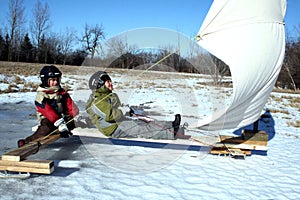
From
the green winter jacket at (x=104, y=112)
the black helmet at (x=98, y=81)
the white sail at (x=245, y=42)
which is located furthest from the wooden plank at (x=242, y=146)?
the black helmet at (x=98, y=81)

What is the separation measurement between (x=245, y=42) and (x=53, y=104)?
3.13 m

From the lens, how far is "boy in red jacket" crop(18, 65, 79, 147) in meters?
4.02

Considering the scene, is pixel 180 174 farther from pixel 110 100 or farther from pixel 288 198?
pixel 110 100

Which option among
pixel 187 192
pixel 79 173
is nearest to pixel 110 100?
pixel 79 173

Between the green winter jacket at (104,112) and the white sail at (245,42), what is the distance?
4.90ft

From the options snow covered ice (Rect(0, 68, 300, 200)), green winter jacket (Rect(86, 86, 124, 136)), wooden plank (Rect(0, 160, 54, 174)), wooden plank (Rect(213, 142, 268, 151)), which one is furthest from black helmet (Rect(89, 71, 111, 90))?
wooden plank (Rect(213, 142, 268, 151))

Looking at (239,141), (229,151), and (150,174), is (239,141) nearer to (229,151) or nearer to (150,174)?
(229,151)

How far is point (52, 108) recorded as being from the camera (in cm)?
425

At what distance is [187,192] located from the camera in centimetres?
322

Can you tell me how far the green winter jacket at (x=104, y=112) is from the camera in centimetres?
422

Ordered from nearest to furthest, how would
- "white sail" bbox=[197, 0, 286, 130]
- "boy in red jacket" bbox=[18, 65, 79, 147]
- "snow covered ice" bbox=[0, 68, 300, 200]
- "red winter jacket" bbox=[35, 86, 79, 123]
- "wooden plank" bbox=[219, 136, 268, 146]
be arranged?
"snow covered ice" bbox=[0, 68, 300, 200] → "white sail" bbox=[197, 0, 286, 130] → "boy in red jacket" bbox=[18, 65, 79, 147] → "red winter jacket" bbox=[35, 86, 79, 123] → "wooden plank" bbox=[219, 136, 268, 146]

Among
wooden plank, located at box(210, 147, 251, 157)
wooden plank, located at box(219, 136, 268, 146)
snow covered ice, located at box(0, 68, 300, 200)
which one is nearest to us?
snow covered ice, located at box(0, 68, 300, 200)

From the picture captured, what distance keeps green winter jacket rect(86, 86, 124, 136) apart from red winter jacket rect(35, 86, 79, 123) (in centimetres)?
53

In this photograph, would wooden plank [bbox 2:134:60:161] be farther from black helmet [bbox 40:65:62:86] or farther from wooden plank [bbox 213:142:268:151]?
wooden plank [bbox 213:142:268:151]
